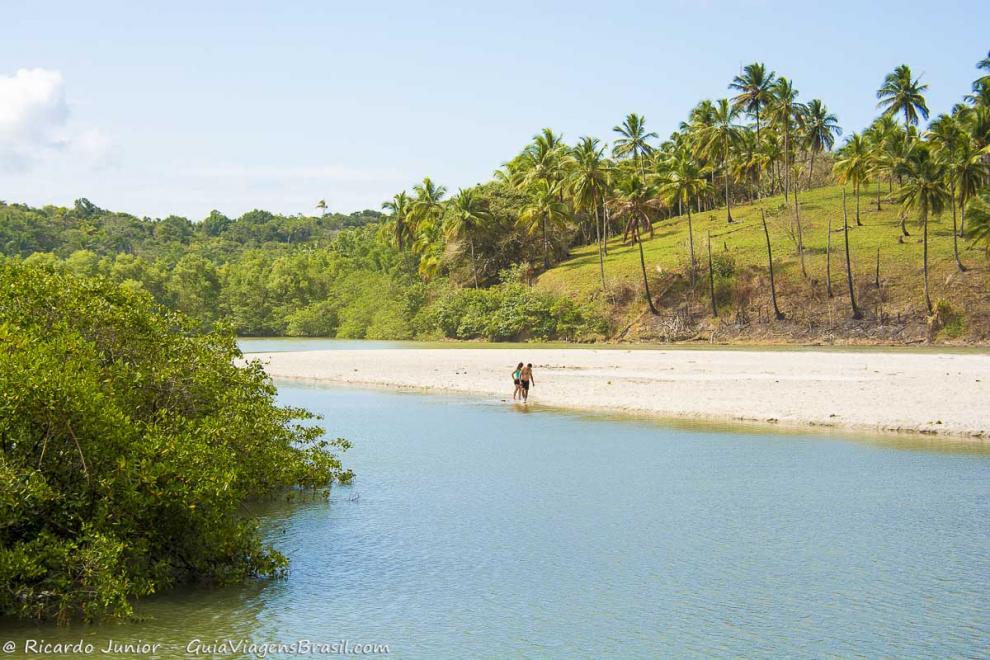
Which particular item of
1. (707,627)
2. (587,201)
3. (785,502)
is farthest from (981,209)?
(707,627)

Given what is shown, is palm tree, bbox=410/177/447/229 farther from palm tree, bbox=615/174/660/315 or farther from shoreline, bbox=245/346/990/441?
shoreline, bbox=245/346/990/441

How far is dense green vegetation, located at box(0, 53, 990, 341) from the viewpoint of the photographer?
71.2m

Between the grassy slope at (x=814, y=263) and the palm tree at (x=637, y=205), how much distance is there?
1633 millimetres

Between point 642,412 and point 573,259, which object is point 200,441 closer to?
point 642,412

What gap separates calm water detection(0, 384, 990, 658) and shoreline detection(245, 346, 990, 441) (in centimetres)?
351

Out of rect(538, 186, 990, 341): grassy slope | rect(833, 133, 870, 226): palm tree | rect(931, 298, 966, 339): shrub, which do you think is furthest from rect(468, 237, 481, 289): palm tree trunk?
rect(931, 298, 966, 339): shrub

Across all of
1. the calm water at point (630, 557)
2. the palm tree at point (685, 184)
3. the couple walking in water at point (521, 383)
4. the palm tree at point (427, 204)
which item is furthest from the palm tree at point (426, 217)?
the calm water at point (630, 557)

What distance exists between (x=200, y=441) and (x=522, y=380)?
23.7 m

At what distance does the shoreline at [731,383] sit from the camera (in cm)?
2789

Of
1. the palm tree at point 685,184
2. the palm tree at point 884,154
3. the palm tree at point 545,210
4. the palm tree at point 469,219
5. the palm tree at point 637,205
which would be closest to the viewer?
the palm tree at point 884,154

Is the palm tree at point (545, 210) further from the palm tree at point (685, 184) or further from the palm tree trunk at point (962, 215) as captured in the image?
the palm tree trunk at point (962, 215)

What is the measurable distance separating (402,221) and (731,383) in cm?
8103

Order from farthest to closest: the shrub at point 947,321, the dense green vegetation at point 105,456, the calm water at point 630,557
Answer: the shrub at point 947,321 < the calm water at point 630,557 < the dense green vegetation at point 105,456

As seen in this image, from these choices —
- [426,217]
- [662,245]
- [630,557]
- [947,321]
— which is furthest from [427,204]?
[630,557]
